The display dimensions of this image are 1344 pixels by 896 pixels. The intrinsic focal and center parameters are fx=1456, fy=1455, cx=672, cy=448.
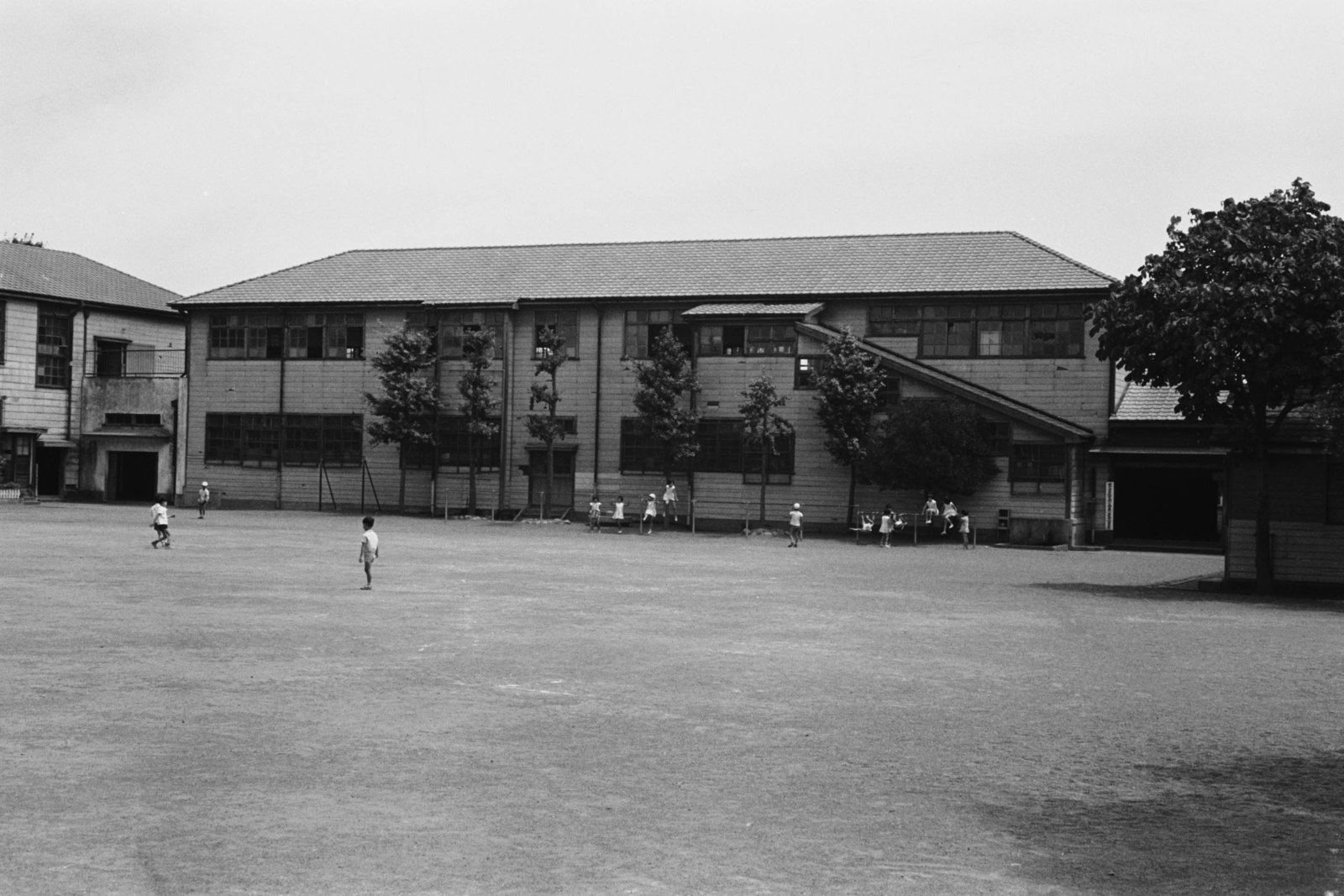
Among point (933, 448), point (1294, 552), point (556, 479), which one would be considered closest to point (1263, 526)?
point (1294, 552)

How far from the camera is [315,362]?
58.7m

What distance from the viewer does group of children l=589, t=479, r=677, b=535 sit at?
5097 centimetres

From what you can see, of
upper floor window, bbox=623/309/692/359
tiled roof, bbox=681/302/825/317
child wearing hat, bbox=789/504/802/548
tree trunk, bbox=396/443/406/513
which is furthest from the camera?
tree trunk, bbox=396/443/406/513

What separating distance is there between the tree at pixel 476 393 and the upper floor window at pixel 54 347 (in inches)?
736

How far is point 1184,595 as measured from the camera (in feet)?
101

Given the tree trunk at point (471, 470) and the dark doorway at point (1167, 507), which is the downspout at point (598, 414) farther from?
the dark doorway at point (1167, 507)

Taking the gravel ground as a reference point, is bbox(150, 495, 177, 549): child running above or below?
above

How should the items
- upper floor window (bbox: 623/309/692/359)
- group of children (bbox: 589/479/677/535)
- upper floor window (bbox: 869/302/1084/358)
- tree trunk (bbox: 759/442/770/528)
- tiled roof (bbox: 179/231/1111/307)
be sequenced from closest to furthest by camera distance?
upper floor window (bbox: 869/302/1084/358), group of children (bbox: 589/479/677/535), tree trunk (bbox: 759/442/770/528), tiled roof (bbox: 179/231/1111/307), upper floor window (bbox: 623/309/692/359)

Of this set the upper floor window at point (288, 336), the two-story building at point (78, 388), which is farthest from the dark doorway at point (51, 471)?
the upper floor window at point (288, 336)

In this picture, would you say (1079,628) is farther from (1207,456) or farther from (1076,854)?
(1207,456)

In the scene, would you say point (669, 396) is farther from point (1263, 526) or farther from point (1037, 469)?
point (1263, 526)

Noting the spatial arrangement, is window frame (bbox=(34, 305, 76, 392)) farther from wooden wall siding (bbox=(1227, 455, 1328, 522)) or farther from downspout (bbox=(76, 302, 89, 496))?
wooden wall siding (bbox=(1227, 455, 1328, 522))

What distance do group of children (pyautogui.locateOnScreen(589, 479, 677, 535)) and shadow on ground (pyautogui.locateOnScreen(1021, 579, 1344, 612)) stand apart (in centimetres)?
2083

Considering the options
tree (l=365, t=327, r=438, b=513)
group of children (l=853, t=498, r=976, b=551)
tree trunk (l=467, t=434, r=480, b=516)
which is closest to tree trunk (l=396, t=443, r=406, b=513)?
tree (l=365, t=327, r=438, b=513)
